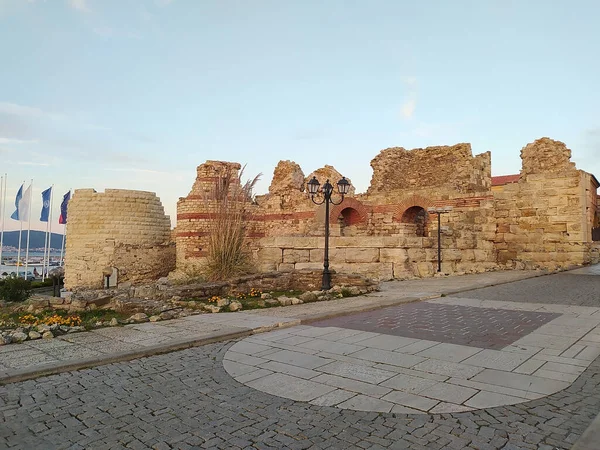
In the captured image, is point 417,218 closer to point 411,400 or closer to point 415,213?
point 415,213

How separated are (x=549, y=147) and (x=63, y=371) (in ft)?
61.7

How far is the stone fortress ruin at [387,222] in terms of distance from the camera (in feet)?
45.0

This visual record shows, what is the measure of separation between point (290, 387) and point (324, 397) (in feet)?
1.22

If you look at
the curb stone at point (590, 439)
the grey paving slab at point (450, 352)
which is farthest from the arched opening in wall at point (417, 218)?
the curb stone at point (590, 439)

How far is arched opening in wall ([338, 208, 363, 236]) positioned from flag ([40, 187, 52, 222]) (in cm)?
2113

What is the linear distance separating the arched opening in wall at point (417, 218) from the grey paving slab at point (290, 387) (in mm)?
15924

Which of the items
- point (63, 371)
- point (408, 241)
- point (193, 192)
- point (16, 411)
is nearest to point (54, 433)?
point (16, 411)

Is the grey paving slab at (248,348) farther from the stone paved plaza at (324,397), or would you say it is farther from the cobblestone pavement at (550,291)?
the cobblestone pavement at (550,291)

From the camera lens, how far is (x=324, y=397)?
352 cm

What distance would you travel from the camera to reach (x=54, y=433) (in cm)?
289

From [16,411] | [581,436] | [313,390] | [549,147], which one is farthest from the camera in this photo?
[549,147]

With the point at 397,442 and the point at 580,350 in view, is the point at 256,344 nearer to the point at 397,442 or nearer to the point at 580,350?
the point at 397,442

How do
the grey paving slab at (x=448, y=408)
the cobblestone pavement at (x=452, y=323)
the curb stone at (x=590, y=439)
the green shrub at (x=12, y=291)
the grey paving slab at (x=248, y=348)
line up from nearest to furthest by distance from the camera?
the curb stone at (x=590, y=439) < the grey paving slab at (x=448, y=408) < the grey paving slab at (x=248, y=348) < the cobblestone pavement at (x=452, y=323) < the green shrub at (x=12, y=291)

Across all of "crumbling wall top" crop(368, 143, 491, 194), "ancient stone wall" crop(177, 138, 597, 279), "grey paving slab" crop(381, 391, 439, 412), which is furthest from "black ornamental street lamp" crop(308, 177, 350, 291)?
"crumbling wall top" crop(368, 143, 491, 194)
